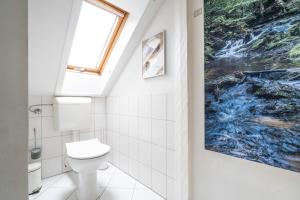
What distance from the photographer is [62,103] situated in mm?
1956

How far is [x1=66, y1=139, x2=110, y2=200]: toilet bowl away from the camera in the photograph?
1445mm

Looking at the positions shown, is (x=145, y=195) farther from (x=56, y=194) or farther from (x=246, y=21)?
(x=246, y=21)

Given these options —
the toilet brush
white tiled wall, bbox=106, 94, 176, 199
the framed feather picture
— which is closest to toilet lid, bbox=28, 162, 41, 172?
the toilet brush

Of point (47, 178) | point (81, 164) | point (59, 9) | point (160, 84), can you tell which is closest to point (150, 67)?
point (160, 84)

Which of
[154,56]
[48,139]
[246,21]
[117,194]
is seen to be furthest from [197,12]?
[48,139]

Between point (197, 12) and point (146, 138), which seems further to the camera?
point (146, 138)

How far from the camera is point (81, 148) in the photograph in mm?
1717

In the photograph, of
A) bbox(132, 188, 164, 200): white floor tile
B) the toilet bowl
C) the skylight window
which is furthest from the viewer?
the skylight window

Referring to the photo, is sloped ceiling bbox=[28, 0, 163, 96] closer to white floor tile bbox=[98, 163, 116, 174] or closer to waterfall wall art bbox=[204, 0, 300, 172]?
waterfall wall art bbox=[204, 0, 300, 172]

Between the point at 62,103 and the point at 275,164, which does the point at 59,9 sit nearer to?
the point at 62,103

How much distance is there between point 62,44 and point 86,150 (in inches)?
43.2

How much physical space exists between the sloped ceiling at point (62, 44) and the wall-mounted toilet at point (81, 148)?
206 mm

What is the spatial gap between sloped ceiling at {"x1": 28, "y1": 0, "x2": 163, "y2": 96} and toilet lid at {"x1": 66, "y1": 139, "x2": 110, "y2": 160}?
744 mm
